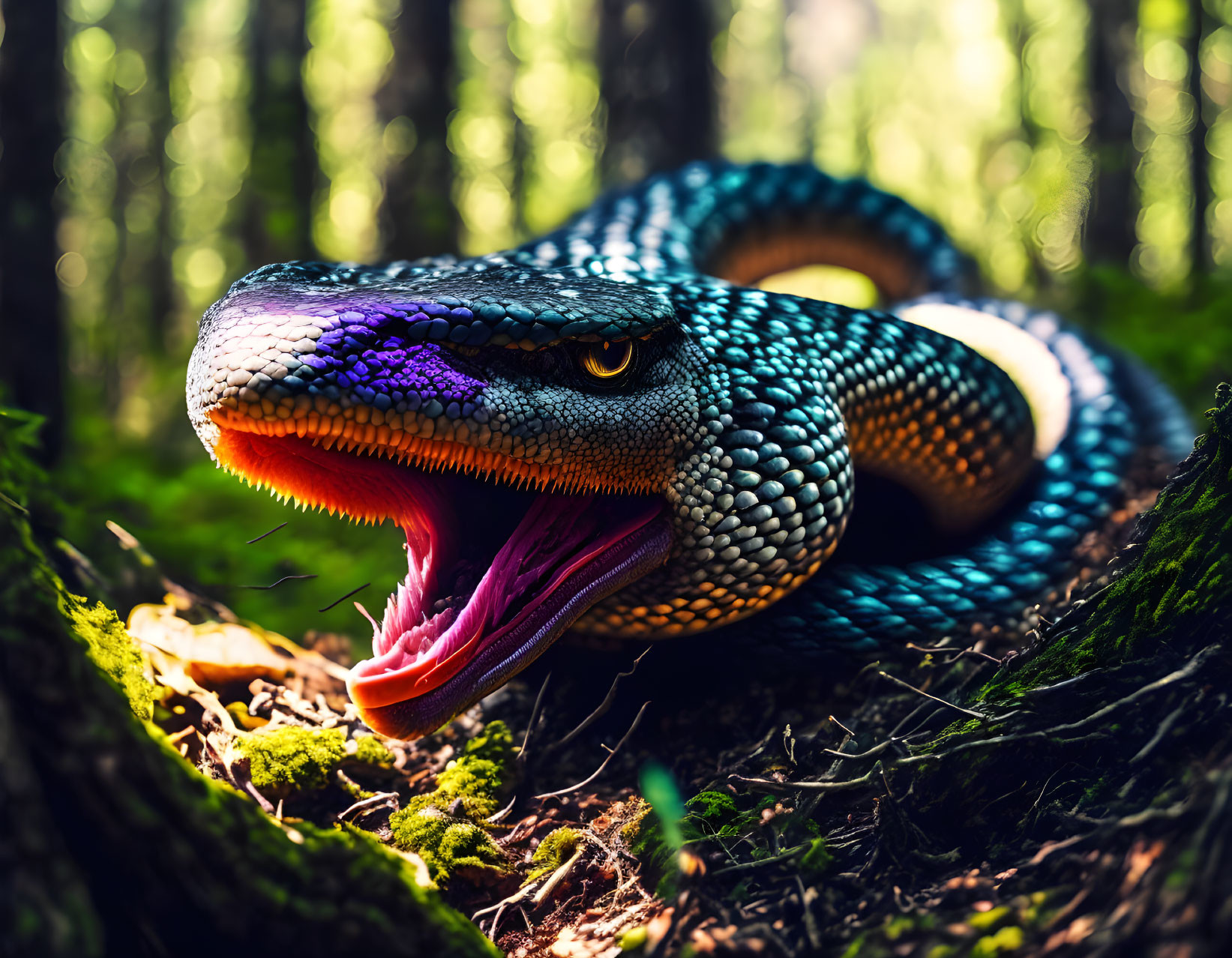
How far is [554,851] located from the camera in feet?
6.64

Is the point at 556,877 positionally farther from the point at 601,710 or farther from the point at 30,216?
the point at 30,216

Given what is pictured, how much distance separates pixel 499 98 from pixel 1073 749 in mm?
21837

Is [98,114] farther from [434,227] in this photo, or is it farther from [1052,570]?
[1052,570]

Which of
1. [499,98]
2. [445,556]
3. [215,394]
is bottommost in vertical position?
[445,556]

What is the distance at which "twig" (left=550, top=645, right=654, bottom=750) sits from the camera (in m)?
2.26

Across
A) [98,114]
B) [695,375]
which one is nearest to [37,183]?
[695,375]

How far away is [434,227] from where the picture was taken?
598cm

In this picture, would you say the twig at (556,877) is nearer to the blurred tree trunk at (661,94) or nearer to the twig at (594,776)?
the twig at (594,776)

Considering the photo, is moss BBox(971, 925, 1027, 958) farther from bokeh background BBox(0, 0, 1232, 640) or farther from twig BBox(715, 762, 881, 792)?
bokeh background BBox(0, 0, 1232, 640)

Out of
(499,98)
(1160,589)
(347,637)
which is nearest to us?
(1160,589)

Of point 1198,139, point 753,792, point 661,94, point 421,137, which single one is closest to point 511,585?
point 753,792

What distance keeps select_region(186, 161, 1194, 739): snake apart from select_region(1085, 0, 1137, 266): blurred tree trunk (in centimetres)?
537

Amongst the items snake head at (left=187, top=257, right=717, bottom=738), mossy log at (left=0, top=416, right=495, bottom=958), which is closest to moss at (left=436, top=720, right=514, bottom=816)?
snake head at (left=187, top=257, right=717, bottom=738)

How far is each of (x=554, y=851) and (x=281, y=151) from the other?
7.48m
